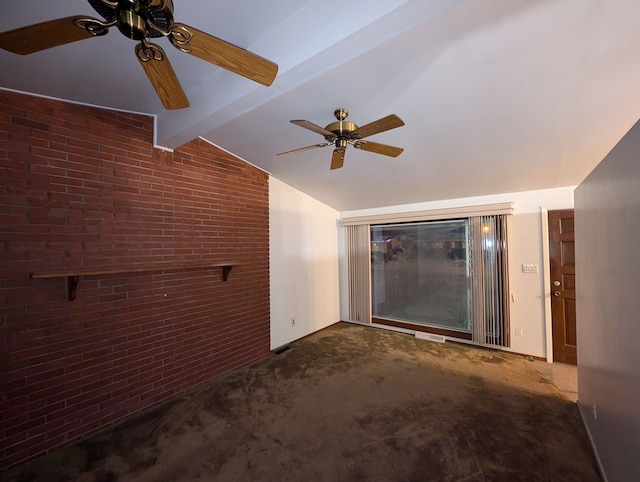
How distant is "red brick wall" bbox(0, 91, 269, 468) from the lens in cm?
188

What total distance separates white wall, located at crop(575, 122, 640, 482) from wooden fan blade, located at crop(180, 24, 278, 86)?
64.5 inches

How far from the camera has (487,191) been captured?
11.5ft

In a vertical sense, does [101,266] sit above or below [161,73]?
below

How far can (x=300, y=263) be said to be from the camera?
419 cm

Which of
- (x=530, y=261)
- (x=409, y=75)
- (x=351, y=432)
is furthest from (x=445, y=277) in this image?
(x=409, y=75)

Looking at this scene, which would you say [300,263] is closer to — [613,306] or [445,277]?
[445,277]

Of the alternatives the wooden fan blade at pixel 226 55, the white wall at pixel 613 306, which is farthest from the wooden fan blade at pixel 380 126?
the white wall at pixel 613 306

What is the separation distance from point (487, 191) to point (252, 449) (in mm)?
3776

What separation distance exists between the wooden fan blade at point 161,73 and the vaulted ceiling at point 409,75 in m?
0.39

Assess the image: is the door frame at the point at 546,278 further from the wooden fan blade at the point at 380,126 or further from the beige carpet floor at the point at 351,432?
the wooden fan blade at the point at 380,126

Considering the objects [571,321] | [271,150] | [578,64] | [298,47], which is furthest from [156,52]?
[571,321]

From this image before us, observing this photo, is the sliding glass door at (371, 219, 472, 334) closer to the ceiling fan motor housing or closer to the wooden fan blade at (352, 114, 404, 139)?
the wooden fan blade at (352, 114, 404, 139)

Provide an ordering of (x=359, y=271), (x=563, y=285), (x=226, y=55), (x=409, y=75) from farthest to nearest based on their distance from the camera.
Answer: (x=359, y=271) < (x=563, y=285) < (x=409, y=75) < (x=226, y=55)

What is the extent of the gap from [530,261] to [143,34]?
4.23m
